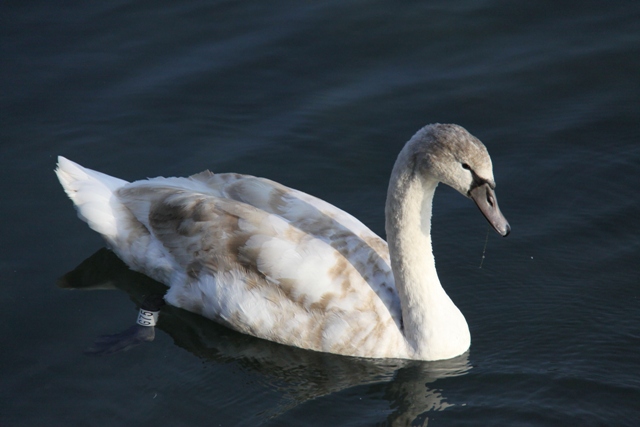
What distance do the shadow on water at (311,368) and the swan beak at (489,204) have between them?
1.31m

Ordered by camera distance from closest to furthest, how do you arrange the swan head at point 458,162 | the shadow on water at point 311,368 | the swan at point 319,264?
the swan head at point 458,162
the shadow on water at point 311,368
the swan at point 319,264

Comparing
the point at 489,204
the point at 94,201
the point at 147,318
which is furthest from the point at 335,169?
the point at 489,204

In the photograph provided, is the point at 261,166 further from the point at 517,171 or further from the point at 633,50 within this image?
the point at 633,50

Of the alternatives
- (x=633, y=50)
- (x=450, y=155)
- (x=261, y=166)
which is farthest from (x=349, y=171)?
(x=633, y=50)

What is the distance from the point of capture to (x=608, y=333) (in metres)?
8.12

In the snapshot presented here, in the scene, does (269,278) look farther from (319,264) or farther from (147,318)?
(147,318)

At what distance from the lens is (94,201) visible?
898cm

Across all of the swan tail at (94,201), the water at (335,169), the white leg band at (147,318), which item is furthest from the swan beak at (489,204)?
the swan tail at (94,201)

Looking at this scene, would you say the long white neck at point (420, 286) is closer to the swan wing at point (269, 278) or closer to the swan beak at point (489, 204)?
the swan wing at point (269, 278)

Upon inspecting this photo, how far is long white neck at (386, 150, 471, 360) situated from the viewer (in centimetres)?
773

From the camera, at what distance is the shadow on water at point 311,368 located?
7.52 meters

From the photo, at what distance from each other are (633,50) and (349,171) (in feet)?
14.0

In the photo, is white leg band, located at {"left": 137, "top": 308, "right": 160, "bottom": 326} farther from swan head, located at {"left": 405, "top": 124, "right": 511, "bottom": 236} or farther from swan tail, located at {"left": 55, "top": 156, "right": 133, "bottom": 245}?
swan head, located at {"left": 405, "top": 124, "right": 511, "bottom": 236}

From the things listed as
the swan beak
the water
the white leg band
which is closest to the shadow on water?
the water
